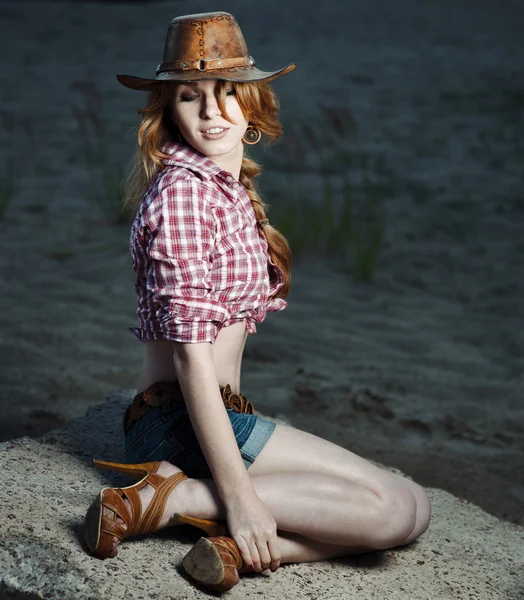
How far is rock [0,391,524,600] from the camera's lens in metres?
2.03

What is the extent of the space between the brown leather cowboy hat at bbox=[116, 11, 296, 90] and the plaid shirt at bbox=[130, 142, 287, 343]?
0.58 feet

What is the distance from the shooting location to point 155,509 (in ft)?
7.07

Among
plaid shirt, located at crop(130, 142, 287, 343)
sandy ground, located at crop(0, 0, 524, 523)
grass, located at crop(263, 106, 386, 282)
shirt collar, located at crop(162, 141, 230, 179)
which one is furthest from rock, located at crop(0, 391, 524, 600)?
grass, located at crop(263, 106, 386, 282)

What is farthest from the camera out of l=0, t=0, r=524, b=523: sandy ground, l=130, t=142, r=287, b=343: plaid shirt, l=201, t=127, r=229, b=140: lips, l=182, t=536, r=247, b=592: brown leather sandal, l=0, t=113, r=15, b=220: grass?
l=0, t=113, r=15, b=220: grass

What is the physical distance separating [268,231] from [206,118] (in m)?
0.35

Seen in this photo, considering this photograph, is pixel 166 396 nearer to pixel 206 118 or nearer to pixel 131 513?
pixel 131 513

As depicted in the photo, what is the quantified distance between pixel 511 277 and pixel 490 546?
9.24 feet

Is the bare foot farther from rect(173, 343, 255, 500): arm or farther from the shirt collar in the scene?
the shirt collar

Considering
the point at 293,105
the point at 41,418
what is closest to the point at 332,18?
the point at 293,105

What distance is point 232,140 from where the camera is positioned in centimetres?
228

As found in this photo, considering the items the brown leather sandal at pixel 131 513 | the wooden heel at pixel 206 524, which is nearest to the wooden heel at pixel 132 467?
the brown leather sandal at pixel 131 513

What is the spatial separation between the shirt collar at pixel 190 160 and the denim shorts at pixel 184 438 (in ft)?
1.77

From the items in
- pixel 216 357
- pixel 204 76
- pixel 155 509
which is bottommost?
pixel 155 509

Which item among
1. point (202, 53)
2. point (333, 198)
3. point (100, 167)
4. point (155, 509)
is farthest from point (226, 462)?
point (100, 167)
